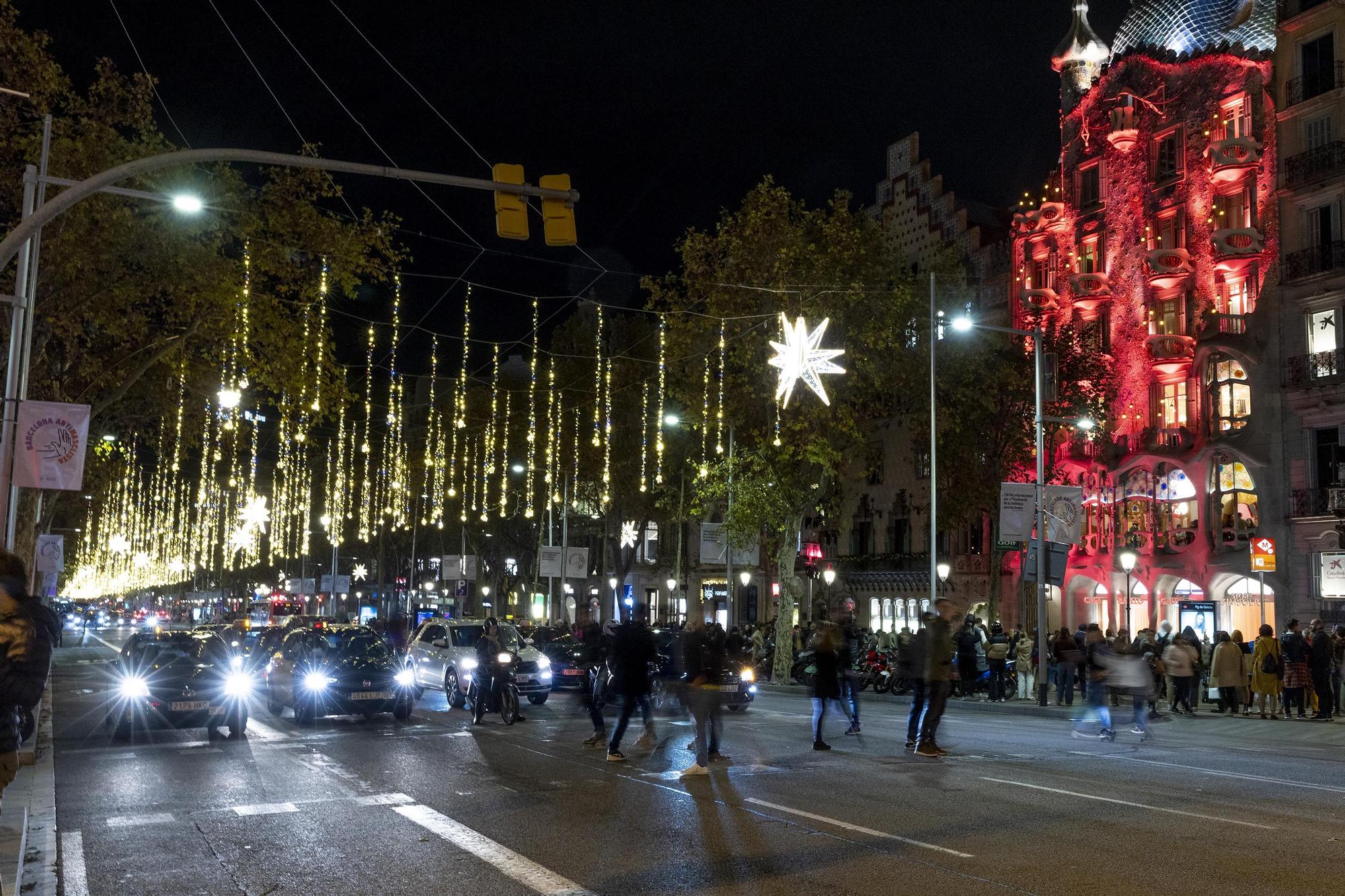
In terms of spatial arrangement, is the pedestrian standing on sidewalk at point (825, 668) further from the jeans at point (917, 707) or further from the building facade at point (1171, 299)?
the building facade at point (1171, 299)

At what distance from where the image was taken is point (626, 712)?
50.5ft

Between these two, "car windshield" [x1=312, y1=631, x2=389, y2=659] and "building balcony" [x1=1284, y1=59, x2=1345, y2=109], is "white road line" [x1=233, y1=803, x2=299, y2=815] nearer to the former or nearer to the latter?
"car windshield" [x1=312, y1=631, x2=389, y2=659]

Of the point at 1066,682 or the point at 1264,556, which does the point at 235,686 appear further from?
the point at 1264,556

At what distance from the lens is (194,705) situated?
18.4 m

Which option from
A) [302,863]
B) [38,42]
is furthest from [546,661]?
[302,863]

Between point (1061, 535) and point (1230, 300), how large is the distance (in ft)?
44.8

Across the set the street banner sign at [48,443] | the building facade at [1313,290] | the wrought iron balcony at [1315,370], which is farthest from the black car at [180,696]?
the wrought iron balcony at [1315,370]

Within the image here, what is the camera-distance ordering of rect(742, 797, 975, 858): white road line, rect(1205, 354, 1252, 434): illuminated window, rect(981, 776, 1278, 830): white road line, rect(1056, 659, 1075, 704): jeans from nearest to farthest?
1. rect(742, 797, 975, 858): white road line
2. rect(981, 776, 1278, 830): white road line
3. rect(1056, 659, 1075, 704): jeans
4. rect(1205, 354, 1252, 434): illuminated window

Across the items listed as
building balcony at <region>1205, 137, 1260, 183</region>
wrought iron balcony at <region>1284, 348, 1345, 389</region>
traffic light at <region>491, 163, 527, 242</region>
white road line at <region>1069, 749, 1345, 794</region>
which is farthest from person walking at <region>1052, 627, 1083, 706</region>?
traffic light at <region>491, 163, 527, 242</region>

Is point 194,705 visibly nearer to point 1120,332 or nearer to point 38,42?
point 38,42

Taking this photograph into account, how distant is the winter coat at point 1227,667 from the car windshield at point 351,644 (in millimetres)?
16713

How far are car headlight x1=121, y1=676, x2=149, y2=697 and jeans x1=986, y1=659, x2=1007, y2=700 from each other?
752 inches

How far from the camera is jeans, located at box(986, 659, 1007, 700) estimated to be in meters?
29.9

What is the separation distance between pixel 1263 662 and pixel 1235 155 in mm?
18976
